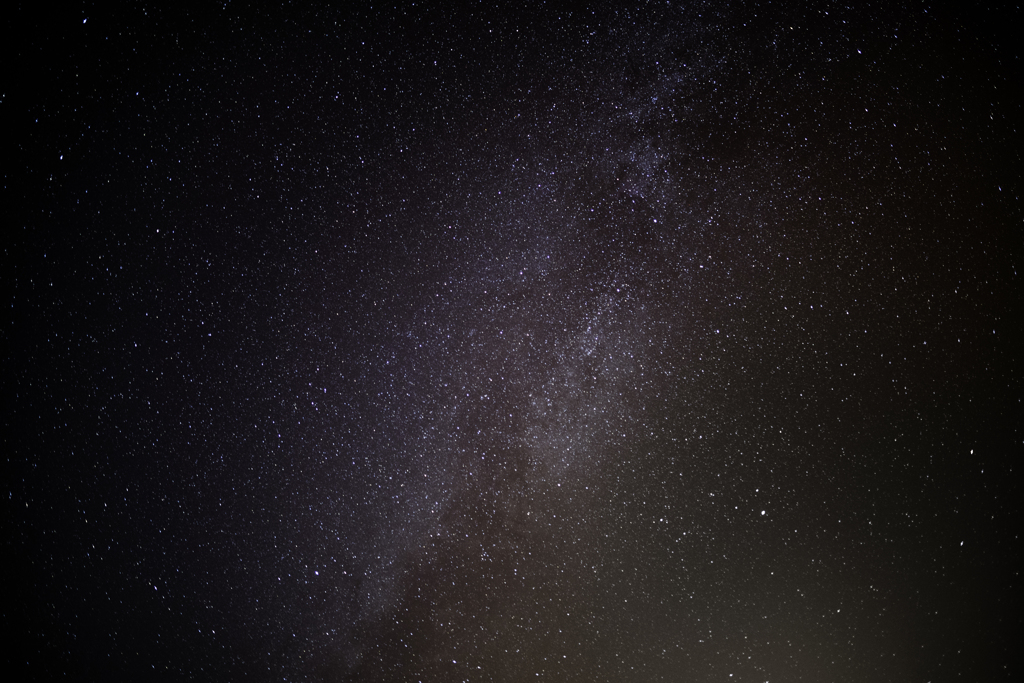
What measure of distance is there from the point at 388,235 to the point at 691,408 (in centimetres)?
42

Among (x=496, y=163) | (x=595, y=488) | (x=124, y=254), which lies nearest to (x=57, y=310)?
(x=124, y=254)

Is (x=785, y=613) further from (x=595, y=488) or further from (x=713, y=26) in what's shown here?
(x=713, y=26)

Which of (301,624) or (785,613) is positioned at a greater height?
(301,624)

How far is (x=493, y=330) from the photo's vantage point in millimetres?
710

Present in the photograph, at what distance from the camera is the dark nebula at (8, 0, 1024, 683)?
69 cm

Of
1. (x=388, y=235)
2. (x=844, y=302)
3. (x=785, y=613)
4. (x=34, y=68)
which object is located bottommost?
(x=785, y=613)

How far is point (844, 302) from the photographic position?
71 centimetres

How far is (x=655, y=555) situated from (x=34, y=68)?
0.92 m

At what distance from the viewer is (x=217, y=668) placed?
0.74 metres

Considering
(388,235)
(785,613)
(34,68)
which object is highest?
(34,68)

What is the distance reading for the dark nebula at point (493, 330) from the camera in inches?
27.1

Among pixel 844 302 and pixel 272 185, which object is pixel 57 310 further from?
pixel 844 302

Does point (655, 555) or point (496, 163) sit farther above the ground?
point (496, 163)

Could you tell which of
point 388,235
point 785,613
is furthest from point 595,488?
point 388,235
